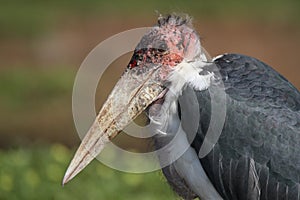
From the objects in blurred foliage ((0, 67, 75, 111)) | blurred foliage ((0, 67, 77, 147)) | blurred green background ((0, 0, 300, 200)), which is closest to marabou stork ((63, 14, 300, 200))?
blurred green background ((0, 0, 300, 200))

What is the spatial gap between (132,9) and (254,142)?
1264 centimetres

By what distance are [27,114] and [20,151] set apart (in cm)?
372

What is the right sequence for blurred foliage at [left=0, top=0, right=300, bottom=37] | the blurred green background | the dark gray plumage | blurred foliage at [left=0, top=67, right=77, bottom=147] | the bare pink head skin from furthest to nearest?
blurred foliage at [left=0, top=0, right=300, bottom=37]
blurred foliage at [left=0, top=67, right=77, bottom=147]
the blurred green background
the bare pink head skin
the dark gray plumage

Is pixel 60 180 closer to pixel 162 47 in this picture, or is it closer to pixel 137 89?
pixel 137 89

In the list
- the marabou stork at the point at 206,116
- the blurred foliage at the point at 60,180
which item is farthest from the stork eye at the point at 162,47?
the blurred foliage at the point at 60,180

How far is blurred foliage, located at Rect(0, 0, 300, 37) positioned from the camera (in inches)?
680

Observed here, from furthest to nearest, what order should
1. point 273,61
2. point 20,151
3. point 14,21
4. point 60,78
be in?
point 14,21 → point 273,61 → point 60,78 → point 20,151

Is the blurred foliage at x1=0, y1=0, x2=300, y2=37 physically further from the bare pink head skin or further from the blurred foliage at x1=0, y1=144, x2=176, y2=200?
the bare pink head skin

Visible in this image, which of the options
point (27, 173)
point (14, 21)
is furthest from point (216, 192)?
point (14, 21)

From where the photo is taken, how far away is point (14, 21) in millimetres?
16844

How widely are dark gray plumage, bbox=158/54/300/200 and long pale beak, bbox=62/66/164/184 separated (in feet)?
0.81

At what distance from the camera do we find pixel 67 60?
14977 mm

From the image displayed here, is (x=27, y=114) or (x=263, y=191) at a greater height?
(x=263, y=191)

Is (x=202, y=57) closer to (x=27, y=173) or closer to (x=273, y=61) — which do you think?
(x=27, y=173)
